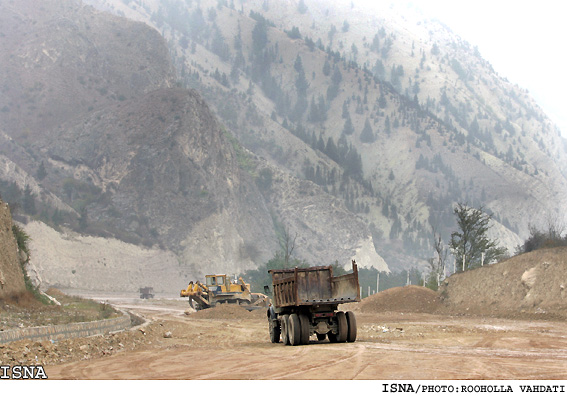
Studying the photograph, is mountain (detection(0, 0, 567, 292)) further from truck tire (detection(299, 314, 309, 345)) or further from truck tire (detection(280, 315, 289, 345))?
truck tire (detection(299, 314, 309, 345))

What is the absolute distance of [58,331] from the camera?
68.0ft

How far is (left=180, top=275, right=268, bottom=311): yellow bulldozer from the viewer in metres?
51.4

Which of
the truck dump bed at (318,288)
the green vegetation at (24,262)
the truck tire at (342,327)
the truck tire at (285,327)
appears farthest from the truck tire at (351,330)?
the green vegetation at (24,262)

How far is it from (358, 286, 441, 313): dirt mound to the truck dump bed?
29815 mm

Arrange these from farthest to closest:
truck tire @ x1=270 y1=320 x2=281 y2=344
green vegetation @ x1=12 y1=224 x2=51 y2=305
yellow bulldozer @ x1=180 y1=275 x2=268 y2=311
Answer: yellow bulldozer @ x1=180 y1=275 x2=268 y2=311
green vegetation @ x1=12 y1=224 x2=51 y2=305
truck tire @ x1=270 y1=320 x2=281 y2=344

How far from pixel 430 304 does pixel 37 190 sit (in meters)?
79.3

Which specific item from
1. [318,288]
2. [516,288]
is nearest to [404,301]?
[516,288]

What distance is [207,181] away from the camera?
12181 centimetres

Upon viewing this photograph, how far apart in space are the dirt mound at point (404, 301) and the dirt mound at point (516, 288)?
3.81 feet

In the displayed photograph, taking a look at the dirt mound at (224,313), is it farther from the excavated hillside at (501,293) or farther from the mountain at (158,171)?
the mountain at (158,171)

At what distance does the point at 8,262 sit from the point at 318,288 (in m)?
18.2

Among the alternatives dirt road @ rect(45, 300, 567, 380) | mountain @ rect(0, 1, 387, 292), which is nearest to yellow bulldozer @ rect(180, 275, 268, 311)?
dirt road @ rect(45, 300, 567, 380)
